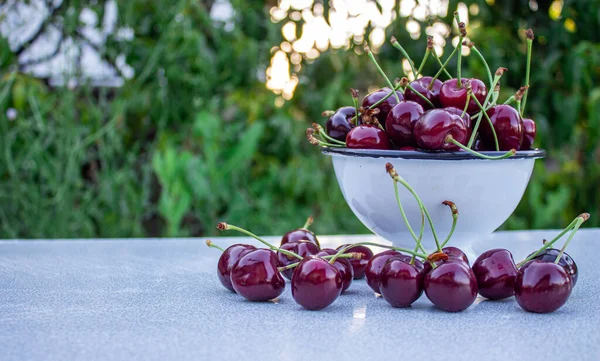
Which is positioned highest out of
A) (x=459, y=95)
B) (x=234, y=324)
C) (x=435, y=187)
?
(x=459, y=95)

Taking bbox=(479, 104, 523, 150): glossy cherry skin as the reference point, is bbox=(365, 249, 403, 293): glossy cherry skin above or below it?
below

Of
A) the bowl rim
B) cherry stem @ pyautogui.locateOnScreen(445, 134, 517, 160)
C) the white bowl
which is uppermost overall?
cherry stem @ pyautogui.locateOnScreen(445, 134, 517, 160)

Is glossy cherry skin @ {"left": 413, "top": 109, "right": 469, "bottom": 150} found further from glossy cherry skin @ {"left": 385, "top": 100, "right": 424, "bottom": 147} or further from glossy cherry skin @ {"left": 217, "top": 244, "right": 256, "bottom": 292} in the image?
glossy cherry skin @ {"left": 217, "top": 244, "right": 256, "bottom": 292}

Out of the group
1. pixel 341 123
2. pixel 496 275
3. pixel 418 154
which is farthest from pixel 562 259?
pixel 341 123

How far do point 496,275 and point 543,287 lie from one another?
58 millimetres

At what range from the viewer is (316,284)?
628mm

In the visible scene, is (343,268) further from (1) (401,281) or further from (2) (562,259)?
(2) (562,259)

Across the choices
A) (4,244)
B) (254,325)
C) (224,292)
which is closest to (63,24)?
(4,244)

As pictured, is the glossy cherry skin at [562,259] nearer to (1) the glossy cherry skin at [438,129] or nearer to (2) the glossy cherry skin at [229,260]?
(1) the glossy cherry skin at [438,129]

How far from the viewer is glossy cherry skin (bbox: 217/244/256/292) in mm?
704

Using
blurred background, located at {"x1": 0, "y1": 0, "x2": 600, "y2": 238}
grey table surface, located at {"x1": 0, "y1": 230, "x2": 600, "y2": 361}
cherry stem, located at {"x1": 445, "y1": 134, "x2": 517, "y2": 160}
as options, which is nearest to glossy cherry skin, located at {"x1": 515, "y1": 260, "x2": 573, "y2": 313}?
grey table surface, located at {"x1": 0, "y1": 230, "x2": 600, "y2": 361}

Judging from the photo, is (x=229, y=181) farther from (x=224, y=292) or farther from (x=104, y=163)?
(x=224, y=292)

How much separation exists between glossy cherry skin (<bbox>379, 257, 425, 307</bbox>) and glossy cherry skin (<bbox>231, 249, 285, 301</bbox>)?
11 cm

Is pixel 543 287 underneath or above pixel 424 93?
underneath
